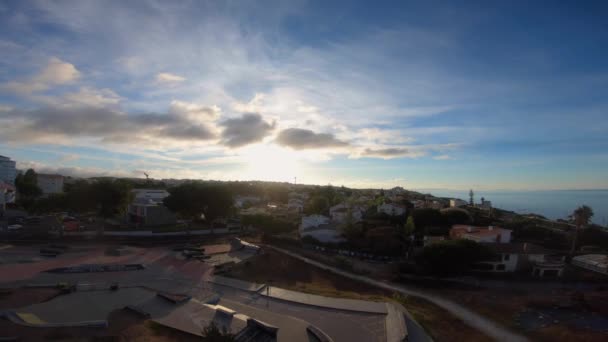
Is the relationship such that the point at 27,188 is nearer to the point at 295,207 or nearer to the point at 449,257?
the point at 295,207

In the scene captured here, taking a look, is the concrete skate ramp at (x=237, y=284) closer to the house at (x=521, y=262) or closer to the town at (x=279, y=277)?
the town at (x=279, y=277)

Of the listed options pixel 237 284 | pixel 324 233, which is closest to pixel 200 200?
pixel 324 233

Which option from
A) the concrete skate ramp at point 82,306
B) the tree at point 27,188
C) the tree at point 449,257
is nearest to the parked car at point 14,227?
the concrete skate ramp at point 82,306

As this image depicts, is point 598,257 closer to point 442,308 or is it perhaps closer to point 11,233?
point 442,308

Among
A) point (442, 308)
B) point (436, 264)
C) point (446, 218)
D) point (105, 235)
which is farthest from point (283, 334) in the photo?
point (446, 218)

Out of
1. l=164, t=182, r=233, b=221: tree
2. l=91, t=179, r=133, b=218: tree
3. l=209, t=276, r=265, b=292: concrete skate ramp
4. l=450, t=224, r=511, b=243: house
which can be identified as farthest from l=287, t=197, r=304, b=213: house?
l=209, t=276, r=265, b=292: concrete skate ramp
